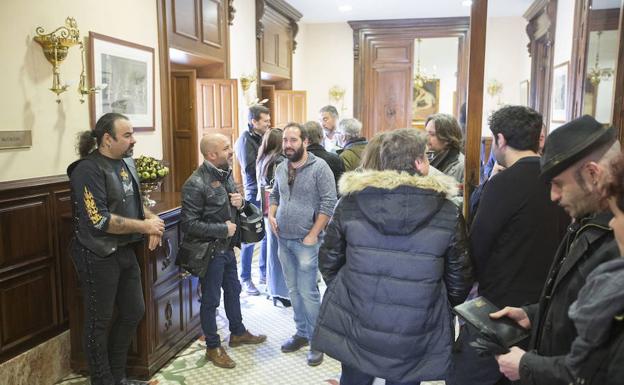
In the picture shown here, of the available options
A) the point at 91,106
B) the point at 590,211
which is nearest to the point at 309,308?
the point at 91,106

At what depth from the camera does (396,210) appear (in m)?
1.79

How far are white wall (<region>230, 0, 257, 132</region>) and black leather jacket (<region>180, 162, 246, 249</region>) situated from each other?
3.18 m

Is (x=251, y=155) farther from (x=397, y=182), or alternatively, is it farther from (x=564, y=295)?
(x=564, y=295)

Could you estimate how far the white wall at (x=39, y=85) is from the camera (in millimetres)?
2791

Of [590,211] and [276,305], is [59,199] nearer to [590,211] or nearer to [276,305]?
[276,305]

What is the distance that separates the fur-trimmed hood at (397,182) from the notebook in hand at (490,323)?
0.40 meters

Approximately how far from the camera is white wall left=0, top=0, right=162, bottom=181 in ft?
9.16

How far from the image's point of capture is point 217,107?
17.9 feet

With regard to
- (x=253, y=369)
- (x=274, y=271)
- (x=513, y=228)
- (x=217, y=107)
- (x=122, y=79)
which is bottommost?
(x=253, y=369)

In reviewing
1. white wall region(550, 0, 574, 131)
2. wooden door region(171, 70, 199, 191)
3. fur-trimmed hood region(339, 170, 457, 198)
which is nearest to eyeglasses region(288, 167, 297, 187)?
fur-trimmed hood region(339, 170, 457, 198)

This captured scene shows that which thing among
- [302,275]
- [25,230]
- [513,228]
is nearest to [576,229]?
[513,228]

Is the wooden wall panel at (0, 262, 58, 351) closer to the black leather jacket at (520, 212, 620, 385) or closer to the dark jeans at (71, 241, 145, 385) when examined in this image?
the dark jeans at (71, 241, 145, 385)

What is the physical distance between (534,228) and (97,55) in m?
2.98

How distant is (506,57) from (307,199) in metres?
6.97
